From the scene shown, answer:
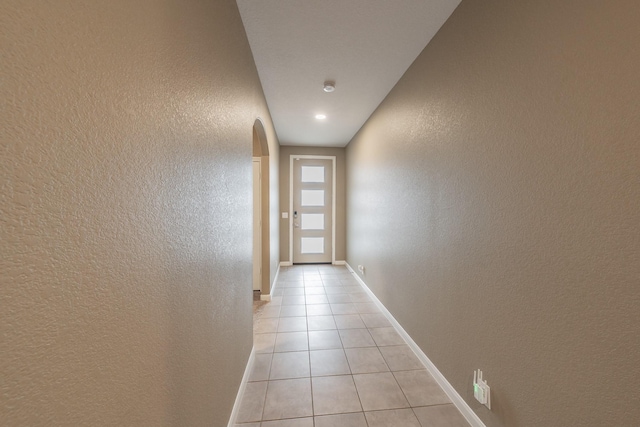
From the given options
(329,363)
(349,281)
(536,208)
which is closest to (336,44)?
(536,208)

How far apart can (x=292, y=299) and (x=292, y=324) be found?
0.73m

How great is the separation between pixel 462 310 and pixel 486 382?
374 mm

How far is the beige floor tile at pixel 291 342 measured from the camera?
2.31m

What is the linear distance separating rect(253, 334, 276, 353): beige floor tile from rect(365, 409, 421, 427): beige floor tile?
102 centimetres

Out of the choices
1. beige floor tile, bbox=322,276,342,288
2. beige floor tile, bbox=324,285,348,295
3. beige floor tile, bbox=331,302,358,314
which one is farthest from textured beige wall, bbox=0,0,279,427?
beige floor tile, bbox=322,276,342,288

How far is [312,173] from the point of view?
5332 millimetres

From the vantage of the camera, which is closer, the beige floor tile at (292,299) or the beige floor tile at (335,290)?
the beige floor tile at (292,299)

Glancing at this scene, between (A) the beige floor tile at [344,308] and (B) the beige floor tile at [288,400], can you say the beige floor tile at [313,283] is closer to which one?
(A) the beige floor tile at [344,308]

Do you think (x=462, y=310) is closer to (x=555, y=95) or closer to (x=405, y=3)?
(x=555, y=95)

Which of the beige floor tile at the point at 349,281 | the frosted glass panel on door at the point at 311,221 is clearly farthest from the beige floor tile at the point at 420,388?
the frosted glass panel on door at the point at 311,221

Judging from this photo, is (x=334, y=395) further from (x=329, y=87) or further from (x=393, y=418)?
(x=329, y=87)

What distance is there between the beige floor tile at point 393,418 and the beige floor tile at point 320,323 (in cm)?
109

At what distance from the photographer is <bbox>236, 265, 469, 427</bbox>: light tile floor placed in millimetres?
1583

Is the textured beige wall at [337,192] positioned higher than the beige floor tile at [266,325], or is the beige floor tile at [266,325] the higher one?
the textured beige wall at [337,192]
